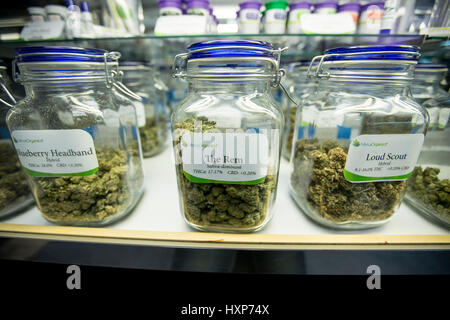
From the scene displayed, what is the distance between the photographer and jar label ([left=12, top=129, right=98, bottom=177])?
39 centimetres

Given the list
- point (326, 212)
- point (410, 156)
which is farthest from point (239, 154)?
point (410, 156)

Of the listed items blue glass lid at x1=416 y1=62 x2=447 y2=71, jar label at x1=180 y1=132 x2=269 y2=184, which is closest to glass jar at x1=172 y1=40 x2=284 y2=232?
jar label at x1=180 y1=132 x2=269 y2=184

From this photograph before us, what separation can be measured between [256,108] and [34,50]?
0.42m

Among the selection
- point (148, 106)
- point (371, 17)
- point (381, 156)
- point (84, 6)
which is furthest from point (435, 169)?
point (84, 6)

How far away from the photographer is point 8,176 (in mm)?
510

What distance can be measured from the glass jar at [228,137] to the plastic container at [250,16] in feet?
1.07

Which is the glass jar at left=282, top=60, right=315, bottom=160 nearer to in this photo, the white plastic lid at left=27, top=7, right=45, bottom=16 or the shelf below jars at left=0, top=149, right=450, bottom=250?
the shelf below jars at left=0, top=149, right=450, bottom=250

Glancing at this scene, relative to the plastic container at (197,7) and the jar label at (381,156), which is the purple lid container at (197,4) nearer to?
the plastic container at (197,7)

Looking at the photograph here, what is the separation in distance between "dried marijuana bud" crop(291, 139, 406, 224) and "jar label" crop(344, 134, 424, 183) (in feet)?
0.06

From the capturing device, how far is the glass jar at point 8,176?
1.59 ft

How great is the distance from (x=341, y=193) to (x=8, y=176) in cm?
79

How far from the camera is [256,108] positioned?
1.31ft
